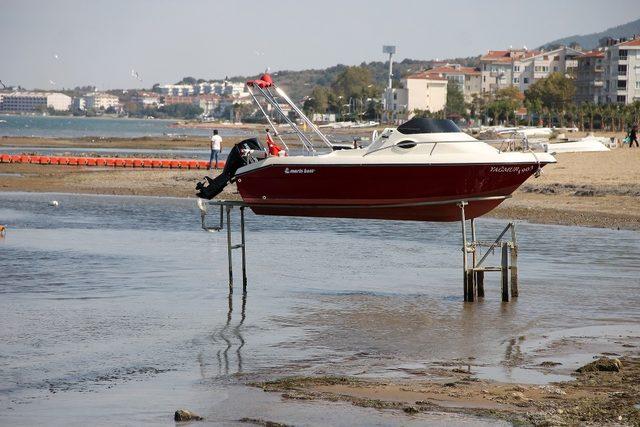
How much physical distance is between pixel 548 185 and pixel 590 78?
140 m

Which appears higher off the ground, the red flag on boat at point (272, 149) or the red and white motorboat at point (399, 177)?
the red flag on boat at point (272, 149)

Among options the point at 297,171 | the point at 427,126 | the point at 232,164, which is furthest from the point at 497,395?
the point at 232,164

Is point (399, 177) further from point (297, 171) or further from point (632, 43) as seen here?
point (632, 43)

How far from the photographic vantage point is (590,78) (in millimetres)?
173625

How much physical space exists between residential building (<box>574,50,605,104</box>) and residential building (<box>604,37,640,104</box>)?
5549 millimetres

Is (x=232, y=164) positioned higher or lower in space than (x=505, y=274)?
higher

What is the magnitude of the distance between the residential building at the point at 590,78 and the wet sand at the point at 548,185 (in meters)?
117

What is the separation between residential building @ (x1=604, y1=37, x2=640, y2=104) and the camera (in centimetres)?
15638

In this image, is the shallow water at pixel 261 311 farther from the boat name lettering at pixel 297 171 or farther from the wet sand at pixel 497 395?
A: the boat name lettering at pixel 297 171

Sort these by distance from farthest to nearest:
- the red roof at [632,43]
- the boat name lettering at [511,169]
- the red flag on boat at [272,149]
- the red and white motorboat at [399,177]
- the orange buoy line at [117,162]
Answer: the red roof at [632,43] → the orange buoy line at [117,162] → the red flag on boat at [272,149] → the red and white motorboat at [399,177] → the boat name lettering at [511,169]

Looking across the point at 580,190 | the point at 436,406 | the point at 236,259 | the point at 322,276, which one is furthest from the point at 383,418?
the point at 580,190

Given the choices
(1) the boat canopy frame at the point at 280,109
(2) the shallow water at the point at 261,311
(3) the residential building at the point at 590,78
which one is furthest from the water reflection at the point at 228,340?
(3) the residential building at the point at 590,78

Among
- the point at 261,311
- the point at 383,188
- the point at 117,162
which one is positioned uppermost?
the point at 383,188

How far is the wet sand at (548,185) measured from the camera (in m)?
32.1
